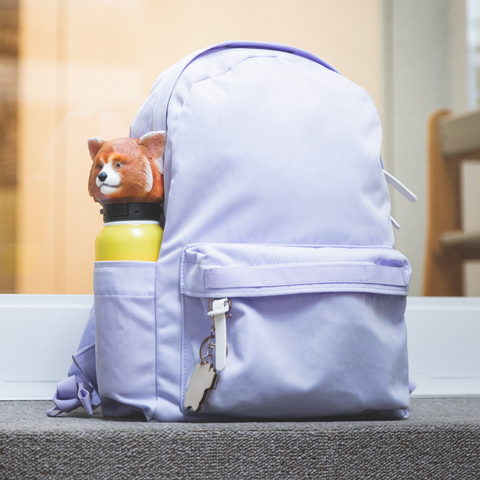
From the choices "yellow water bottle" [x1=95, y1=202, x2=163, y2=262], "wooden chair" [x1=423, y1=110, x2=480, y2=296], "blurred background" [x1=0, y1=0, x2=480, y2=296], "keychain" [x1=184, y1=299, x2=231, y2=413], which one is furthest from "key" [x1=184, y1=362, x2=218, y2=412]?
"wooden chair" [x1=423, y1=110, x2=480, y2=296]

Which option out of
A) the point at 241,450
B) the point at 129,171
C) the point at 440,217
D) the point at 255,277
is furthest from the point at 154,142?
the point at 440,217

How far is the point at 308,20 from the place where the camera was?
88cm

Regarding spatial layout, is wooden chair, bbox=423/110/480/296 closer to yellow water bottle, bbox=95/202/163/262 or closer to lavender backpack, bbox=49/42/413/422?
lavender backpack, bbox=49/42/413/422

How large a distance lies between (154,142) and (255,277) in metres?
0.18

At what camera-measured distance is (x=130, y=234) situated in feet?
1.80

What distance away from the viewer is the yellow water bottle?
1.79 ft

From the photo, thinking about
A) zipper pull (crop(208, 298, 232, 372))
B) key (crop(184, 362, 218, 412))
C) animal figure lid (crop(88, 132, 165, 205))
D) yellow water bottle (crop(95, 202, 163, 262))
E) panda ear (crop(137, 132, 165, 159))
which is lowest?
key (crop(184, 362, 218, 412))

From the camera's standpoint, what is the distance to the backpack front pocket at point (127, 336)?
527 millimetres

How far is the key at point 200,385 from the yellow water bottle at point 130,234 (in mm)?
125

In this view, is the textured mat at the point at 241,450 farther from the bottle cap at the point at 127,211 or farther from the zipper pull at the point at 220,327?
the bottle cap at the point at 127,211

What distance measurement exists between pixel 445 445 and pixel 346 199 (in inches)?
10.2

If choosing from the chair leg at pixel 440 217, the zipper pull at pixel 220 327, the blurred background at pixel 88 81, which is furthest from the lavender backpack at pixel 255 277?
the chair leg at pixel 440 217

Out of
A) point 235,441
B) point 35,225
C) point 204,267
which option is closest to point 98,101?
point 35,225

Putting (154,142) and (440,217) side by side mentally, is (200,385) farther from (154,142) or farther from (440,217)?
(440,217)
